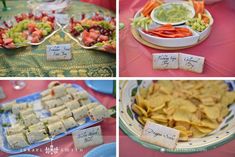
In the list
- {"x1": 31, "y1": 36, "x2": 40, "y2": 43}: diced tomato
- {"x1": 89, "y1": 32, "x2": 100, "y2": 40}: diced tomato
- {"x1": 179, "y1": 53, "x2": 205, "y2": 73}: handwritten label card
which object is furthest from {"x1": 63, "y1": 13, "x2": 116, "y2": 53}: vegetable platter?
{"x1": 179, "y1": 53, "x2": 205, "y2": 73}: handwritten label card

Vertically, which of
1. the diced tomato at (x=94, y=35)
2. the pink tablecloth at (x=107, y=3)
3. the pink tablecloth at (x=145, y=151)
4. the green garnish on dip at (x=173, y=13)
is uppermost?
the pink tablecloth at (x=107, y=3)

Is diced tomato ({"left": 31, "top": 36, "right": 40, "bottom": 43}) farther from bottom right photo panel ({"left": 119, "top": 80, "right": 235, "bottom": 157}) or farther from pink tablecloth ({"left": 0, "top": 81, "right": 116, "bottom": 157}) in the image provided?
bottom right photo panel ({"left": 119, "top": 80, "right": 235, "bottom": 157})

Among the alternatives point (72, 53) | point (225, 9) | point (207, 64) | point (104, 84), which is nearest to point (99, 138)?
point (104, 84)

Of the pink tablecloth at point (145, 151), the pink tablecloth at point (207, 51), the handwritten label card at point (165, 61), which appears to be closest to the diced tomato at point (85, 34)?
the pink tablecloth at point (207, 51)

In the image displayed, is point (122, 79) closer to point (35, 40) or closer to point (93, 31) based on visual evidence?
point (93, 31)

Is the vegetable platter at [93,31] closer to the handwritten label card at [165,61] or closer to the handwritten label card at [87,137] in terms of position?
the handwritten label card at [165,61]

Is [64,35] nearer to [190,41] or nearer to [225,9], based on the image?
[190,41]

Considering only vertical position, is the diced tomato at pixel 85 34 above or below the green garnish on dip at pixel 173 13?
below
